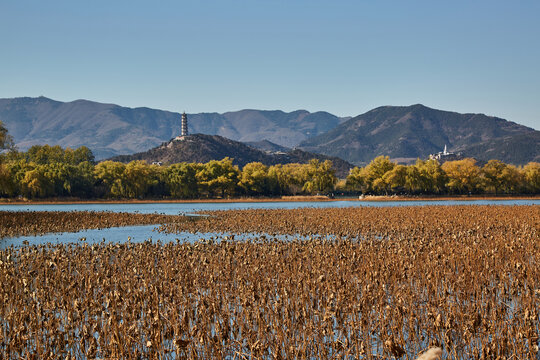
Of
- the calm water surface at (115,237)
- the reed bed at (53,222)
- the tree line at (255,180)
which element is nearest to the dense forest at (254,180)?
the tree line at (255,180)

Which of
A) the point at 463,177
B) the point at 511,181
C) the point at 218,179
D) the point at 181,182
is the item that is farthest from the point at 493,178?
the point at 181,182

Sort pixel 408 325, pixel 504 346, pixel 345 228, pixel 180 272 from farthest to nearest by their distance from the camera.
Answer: pixel 345 228 < pixel 180 272 < pixel 408 325 < pixel 504 346

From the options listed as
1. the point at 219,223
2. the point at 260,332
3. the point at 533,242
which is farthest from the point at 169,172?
the point at 260,332

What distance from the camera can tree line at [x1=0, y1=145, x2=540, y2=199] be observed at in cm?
13050

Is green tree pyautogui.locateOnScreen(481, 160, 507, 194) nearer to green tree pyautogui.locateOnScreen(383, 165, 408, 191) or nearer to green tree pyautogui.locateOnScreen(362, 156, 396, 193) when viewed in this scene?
green tree pyautogui.locateOnScreen(383, 165, 408, 191)

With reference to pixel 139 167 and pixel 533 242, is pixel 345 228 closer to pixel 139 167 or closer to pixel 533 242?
pixel 533 242

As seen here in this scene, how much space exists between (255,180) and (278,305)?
131659 millimetres

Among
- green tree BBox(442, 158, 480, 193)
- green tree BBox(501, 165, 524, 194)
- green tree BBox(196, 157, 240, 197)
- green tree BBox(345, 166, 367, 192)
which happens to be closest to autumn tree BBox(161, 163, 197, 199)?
green tree BBox(196, 157, 240, 197)

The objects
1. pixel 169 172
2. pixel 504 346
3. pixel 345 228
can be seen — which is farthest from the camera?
pixel 169 172

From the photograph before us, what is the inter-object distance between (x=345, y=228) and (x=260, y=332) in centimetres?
2773

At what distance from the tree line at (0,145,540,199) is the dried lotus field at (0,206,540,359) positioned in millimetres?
110707

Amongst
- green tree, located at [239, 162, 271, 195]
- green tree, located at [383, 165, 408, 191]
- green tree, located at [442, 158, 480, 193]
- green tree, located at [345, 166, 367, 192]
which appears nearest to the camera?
green tree, located at [383, 165, 408, 191]

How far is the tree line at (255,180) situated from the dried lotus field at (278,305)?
110707mm

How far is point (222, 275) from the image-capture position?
1802 cm
